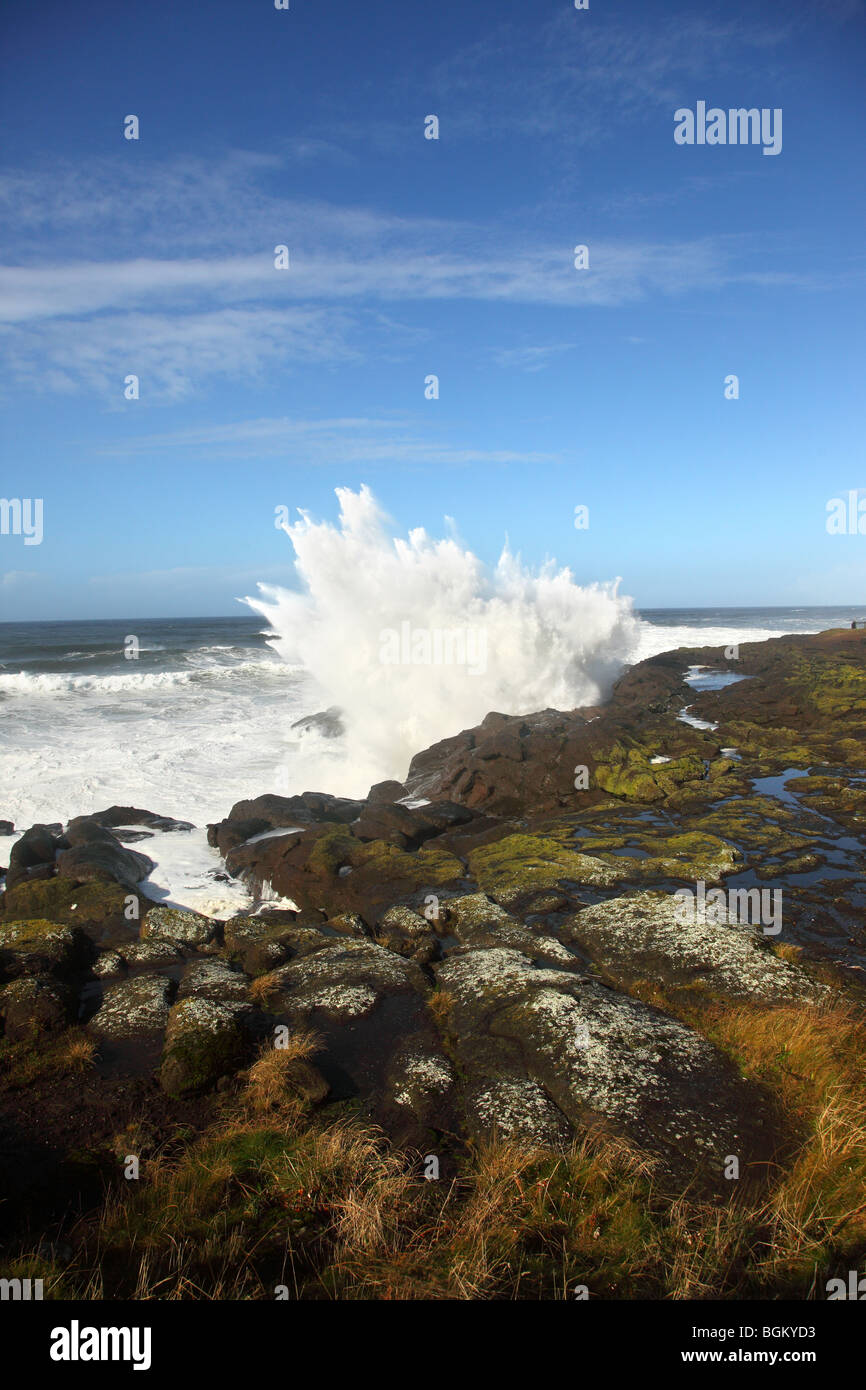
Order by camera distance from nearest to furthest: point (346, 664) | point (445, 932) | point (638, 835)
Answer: point (445, 932)
point (638, 835)
point (346, 664)

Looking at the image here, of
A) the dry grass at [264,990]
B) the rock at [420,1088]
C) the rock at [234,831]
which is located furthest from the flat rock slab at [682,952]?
the rock at [234,831]

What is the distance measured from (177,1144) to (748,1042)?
5.14 m

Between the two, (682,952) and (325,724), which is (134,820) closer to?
(325,724)

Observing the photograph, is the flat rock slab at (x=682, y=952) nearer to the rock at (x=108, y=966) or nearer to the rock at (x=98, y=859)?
the rock at (x=108, y=966)

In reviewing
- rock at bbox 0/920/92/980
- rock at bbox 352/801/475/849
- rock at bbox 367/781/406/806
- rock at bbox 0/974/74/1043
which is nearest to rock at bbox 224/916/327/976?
rock at bbox 0/920/92/980

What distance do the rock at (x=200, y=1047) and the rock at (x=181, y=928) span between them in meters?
2.79

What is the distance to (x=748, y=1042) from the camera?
257 inches

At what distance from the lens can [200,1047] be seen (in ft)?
21.5

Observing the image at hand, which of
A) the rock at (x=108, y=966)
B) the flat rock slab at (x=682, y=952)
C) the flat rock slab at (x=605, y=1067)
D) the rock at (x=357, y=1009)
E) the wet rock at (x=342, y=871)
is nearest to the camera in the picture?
the flat rock slab at (x=605, y=1067)

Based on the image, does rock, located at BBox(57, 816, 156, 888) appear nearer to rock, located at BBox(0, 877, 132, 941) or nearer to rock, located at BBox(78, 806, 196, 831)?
rock, located at BBox(0, 877, 132, 941)

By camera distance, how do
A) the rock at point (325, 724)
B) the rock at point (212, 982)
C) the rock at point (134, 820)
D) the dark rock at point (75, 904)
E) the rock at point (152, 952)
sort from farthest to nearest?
1. the rock at point (325, 724)
2. the rock at point (134, 820)
3. the dark rock at point (75, 904)
4. the rock at point (152, 952)
5. the rock at point (212, 982)

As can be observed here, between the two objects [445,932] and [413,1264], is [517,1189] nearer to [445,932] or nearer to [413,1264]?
[413,1264]

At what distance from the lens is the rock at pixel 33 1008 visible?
282 inches
